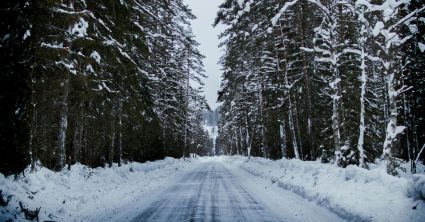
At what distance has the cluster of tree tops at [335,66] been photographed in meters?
13.3

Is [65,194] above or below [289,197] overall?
above

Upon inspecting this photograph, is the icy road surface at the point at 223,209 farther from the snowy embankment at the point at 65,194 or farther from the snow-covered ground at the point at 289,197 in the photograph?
the snowy embankment at the point at 65,194

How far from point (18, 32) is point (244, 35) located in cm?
1908

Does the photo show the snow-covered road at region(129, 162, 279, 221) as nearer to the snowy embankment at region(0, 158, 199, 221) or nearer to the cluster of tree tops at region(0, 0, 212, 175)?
the snowy embankment at region(0, 158, 199, 221)

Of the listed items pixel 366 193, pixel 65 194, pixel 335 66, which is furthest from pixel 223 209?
pixel 335 66

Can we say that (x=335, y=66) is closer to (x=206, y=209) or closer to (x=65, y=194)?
(x=206, y=209)

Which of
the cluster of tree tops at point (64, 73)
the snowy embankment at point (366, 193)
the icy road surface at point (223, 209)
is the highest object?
the cluster of tree tops at point (64, 73)

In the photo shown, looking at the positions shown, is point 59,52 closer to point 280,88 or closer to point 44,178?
point 44,178

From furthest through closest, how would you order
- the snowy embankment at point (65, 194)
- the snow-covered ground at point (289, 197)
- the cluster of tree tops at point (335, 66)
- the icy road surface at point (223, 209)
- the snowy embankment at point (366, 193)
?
A: 1. the cluster of tree tops at point (335, 66)
2. the icy road surface at point (223, 209)
3. the snowy embankment at point (65, 194)
4. the snow-covered ground at point (289, 197)
5. the snowy embankment at point (366, 193)

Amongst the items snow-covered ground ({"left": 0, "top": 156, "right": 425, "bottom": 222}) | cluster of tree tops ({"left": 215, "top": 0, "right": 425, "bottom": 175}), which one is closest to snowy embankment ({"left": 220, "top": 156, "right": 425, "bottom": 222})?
snow-covered ground ({"left": 0, "top": 156, "right": 425, "bottom": 222})

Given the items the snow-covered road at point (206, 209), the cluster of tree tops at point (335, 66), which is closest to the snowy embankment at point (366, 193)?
the snow-covered road at point (206, 209)

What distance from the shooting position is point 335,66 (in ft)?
48.5

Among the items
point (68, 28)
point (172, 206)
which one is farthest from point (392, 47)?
point (68, 28)

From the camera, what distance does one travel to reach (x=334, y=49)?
14.7 metres
